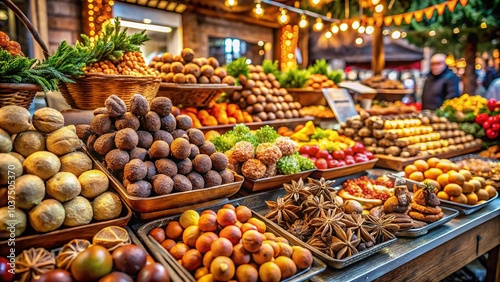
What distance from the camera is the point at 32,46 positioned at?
15.5 feet

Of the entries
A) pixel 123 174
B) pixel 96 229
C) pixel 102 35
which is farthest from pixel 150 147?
pixel 102 35

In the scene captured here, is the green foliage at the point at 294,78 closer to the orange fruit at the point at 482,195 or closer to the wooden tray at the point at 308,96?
the wooden tray at the point at 308,96

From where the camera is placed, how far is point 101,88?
217 cm

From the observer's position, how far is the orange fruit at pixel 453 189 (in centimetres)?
246

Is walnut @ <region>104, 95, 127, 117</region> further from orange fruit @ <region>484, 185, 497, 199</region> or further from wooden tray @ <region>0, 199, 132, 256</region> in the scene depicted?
orange fruit @ <region>484, 185, 497, 199</region>

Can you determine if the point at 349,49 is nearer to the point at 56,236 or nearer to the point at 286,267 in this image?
the point at 286,267

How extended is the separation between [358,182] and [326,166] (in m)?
0.29

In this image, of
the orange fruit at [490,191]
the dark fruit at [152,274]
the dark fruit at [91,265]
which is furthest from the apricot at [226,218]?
the orange fruit at [490,191]

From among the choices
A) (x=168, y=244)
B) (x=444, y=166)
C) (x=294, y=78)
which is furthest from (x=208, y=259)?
(x=294, y=78)

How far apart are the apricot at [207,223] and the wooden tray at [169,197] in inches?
8.7

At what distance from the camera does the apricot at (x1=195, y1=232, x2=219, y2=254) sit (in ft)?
4.77

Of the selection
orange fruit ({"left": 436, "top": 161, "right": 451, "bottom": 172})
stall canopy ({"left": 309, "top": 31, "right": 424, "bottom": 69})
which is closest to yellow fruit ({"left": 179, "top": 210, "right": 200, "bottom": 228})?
orange fruit ({"left": 436, "top": 161, "right": 451, "bottom": 172})

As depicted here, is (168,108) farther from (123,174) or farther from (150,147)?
(123,174)

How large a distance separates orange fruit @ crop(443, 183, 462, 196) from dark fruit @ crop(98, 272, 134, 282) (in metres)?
2.30
